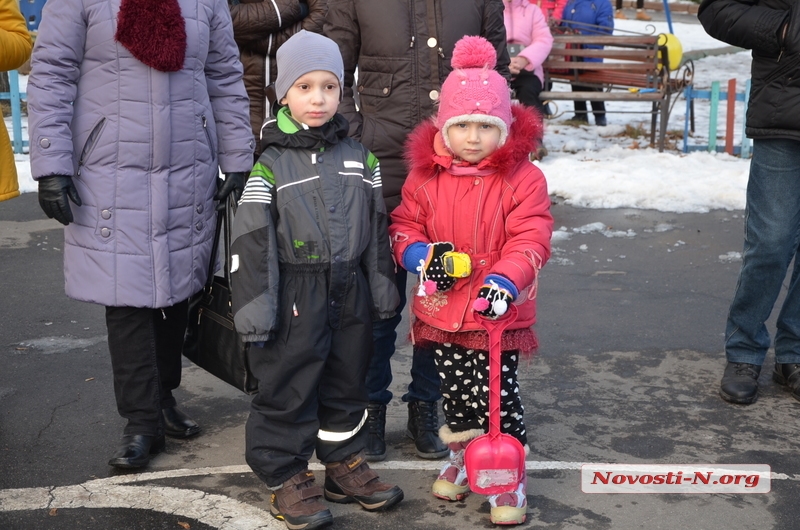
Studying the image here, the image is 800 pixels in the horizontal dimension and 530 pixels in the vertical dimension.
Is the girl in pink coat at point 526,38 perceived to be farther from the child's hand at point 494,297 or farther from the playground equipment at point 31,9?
the child's hand at point 494,297

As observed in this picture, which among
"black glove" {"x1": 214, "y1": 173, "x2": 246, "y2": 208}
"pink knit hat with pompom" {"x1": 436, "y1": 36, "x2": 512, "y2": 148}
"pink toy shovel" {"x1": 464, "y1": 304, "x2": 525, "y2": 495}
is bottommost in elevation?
"pink toy shovel" {"x1": 464, "y1": 304, "x2": 525, "y2": 495}

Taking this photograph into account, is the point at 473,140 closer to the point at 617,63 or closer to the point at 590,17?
the point at 617,63

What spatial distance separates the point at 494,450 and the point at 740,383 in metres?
1.67

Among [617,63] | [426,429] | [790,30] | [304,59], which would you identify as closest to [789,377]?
[790,30]

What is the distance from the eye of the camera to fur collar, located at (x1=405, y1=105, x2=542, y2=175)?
3.36m

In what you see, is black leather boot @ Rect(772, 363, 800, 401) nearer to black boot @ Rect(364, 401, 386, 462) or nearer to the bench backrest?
black boot @ Rect(364, 401, 386, 462)

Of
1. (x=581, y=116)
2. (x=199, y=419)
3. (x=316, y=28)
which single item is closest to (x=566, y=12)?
(x=581, y=116)

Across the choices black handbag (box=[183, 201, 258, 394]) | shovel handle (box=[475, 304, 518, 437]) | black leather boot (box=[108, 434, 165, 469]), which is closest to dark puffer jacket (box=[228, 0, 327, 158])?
black handbag (box=[183, 201, 258, 394])

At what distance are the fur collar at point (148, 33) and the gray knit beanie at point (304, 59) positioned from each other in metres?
0.42

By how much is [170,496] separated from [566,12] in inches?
406

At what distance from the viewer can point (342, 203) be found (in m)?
3.29

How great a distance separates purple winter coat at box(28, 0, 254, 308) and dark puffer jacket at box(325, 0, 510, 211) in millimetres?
540

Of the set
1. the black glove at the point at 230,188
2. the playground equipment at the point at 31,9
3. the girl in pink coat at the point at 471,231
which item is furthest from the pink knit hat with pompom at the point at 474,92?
the playground equipment at the point at 31,9

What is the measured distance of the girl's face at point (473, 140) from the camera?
11.1ft
